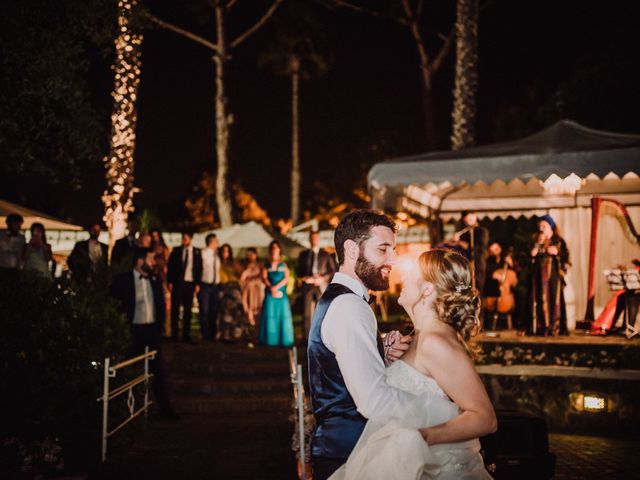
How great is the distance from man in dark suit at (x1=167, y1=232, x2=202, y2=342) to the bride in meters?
10.4

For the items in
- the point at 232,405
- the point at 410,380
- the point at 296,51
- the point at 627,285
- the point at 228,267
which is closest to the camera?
the point at 410,380

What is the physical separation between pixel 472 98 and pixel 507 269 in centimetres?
544

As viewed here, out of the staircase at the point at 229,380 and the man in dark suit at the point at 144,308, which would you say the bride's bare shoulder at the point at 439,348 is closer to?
the man in dark suit at the point at 144,308

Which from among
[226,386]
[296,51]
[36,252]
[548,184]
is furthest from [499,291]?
[296,51]

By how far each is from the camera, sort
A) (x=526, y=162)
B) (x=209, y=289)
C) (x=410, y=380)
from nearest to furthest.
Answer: (x=410, y=380) → (x=526, y=162) → (x=209, y=289)

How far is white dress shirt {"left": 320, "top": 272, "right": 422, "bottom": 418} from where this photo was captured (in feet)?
9.37

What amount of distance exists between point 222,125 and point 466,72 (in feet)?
36.8

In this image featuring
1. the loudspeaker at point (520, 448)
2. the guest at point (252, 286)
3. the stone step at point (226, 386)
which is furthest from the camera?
the guest at point (252, 286)

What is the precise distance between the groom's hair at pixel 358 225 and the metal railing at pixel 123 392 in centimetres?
485

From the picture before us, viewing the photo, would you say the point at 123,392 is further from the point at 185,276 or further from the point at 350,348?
the point at 350,348

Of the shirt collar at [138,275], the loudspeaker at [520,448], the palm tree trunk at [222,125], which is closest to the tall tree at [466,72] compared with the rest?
the shirt collar at [138,275]

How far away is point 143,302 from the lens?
9.77m

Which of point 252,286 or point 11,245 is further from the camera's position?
point 252,286

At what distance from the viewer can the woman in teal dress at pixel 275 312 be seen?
13.8m
